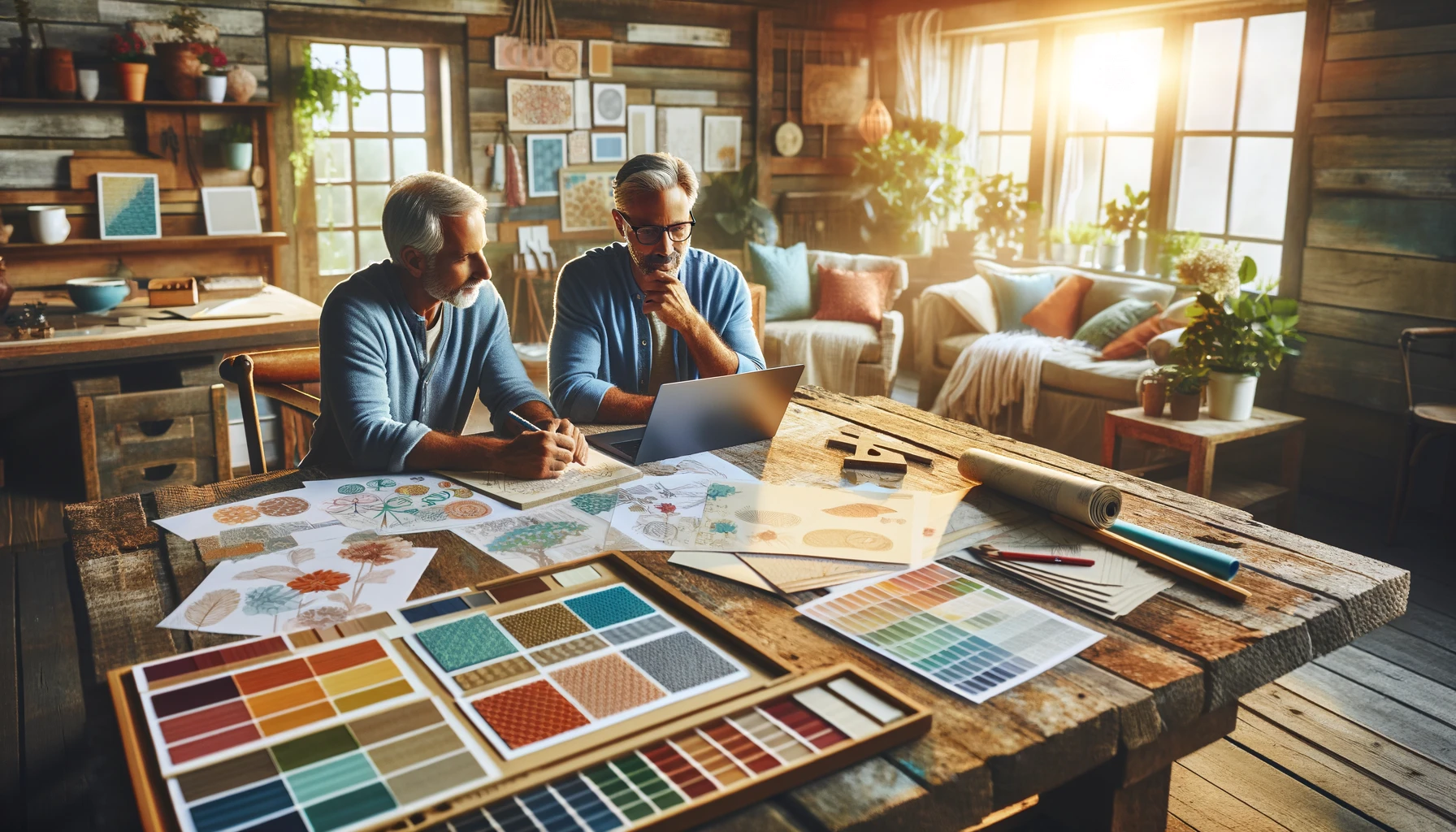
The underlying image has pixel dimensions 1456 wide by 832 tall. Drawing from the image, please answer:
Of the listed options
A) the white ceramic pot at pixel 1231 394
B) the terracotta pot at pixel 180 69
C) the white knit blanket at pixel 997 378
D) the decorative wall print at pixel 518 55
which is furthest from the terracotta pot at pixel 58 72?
the white ceramic pot at pixel 1231 394

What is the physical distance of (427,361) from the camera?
7.44 feet

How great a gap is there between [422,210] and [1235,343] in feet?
9.90

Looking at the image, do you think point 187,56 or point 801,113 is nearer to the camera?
point 187,56

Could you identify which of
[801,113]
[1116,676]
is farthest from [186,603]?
[801,113]

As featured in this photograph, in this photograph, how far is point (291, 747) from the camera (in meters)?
0.97

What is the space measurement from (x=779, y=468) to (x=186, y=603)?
974mm

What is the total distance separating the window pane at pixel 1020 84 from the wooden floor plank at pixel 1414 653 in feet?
13.8

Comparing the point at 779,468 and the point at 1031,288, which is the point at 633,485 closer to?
the point at 779,468

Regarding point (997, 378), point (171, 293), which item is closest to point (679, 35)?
point (997, 378)

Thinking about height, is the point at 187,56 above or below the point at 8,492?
above

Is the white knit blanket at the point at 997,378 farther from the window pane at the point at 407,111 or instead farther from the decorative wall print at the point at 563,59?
the window pane at the point at 407,111

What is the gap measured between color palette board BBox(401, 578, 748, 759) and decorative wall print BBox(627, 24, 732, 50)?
5.69 m

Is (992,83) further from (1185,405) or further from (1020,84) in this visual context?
(1185,405)

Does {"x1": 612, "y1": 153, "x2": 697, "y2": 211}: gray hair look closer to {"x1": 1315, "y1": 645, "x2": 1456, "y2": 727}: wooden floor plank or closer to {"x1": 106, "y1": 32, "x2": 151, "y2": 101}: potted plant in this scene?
{"x1": 1315, "y1": 645, "x2": 1456, "y2": 727}: wooden floor plank
